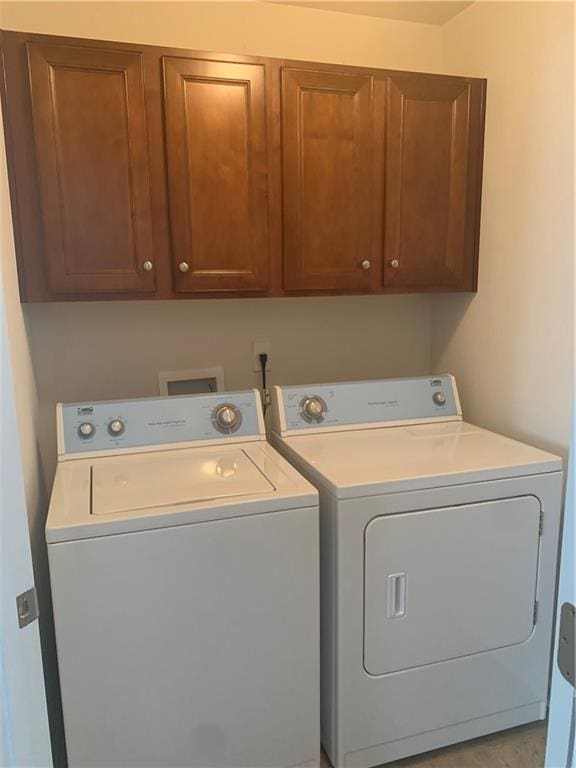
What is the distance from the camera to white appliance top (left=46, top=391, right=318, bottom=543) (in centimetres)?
135

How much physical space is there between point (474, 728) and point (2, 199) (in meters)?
2.12

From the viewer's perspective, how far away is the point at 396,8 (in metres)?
2.15

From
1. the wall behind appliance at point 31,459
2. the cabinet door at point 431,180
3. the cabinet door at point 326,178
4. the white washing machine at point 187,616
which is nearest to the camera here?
the white washing machine at point 187,616

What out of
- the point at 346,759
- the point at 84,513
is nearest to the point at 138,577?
the point at 84,513

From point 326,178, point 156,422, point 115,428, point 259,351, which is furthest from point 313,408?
point 326,178

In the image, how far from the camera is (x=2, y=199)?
1.52m

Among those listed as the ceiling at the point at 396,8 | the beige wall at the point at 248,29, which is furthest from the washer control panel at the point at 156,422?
the ceiling at the point at 396,8

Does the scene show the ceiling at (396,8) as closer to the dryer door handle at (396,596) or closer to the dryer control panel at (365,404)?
the dryer control panel at (365,404)

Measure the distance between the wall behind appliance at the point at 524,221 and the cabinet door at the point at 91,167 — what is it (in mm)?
1252

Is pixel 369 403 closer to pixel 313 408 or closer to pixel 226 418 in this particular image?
pixel 313 408

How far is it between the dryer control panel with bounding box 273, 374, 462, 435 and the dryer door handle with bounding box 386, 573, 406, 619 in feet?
2.01

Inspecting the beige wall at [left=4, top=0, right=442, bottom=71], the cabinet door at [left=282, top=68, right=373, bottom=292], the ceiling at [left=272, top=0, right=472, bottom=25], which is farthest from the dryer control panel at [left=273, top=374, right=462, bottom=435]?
the ceiling at [left=272, top=0, right=472, bottom=25]

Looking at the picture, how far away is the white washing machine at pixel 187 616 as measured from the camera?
132 cm

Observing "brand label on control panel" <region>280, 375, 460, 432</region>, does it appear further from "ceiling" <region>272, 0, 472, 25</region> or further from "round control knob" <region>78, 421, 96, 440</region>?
"ceiling" <region>272, 0, 472, 25</region>
